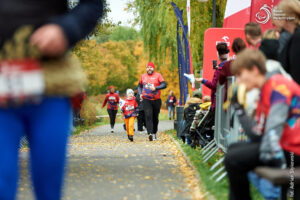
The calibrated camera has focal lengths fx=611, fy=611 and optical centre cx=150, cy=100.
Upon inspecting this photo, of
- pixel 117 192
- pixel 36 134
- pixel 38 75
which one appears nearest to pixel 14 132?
pixel 36 134

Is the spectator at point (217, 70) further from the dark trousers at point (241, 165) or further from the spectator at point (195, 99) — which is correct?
the dark trousers at point (241, 165)

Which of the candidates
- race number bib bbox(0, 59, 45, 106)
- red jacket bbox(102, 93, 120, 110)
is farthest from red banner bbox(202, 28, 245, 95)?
red jacket bbox(102, 93, 120, 110)

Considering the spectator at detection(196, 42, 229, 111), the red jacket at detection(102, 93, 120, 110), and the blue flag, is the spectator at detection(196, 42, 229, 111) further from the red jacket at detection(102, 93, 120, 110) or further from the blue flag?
the red jacket at detection(102, 93, 120, 110)

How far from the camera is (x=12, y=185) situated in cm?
243

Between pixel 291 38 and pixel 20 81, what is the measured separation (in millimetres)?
3221

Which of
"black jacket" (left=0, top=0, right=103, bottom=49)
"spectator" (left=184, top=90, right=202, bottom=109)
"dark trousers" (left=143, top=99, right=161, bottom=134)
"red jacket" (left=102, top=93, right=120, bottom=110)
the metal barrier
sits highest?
"black jacket" (left=0, top=0, right=103, bottom=49)

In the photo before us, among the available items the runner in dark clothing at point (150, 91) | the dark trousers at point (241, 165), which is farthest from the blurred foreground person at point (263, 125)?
the runner in dark clothing at point (150, 91)

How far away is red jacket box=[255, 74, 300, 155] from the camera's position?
12.8ft

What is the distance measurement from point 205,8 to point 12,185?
18.9 meters

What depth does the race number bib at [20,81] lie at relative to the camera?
2.40 metres

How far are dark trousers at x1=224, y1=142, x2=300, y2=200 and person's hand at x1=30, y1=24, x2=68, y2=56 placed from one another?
1930mm

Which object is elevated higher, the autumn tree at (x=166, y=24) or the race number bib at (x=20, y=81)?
the race number bib at (x=20, y=81)

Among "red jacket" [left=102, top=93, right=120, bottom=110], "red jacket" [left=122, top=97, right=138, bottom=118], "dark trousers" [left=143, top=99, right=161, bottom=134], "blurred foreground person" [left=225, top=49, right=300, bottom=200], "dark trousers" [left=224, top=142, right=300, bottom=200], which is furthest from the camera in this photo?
"red jacket" [left=102, top=93, right=120, bottom=110]

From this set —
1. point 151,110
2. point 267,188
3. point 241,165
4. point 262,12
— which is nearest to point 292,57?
point 267,188
